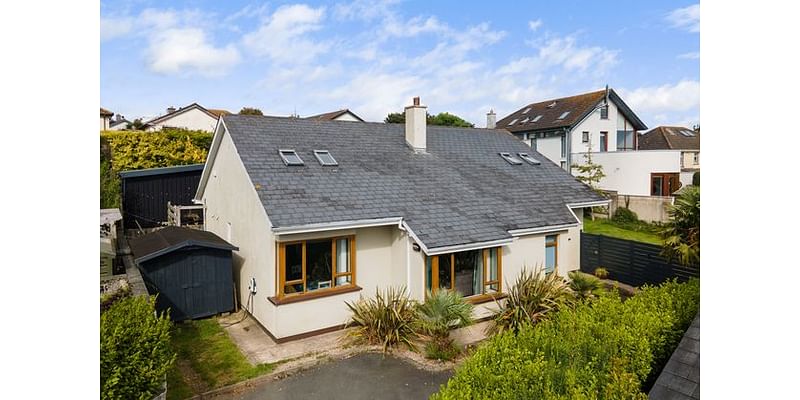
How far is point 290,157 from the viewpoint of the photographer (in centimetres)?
1442

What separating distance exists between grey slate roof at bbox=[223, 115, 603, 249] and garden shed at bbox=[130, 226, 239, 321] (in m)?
2.43

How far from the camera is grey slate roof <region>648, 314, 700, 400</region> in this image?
4.81 meters

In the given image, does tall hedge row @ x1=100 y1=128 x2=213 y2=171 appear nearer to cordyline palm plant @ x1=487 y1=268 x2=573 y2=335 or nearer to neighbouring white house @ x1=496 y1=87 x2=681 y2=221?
cordyline palm plant @ x1=487 y1=268 x2=573 y2=335

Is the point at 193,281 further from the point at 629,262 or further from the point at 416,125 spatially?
the point at 629,262

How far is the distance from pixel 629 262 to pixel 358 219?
10.6m

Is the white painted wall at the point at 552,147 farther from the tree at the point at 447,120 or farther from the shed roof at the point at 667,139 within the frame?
the tree at the point at 447,120

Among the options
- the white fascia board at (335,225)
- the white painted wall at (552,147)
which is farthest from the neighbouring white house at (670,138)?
the white fascia board at (335,225)

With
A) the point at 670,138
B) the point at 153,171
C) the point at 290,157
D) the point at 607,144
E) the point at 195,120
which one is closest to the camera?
the point at 290,157

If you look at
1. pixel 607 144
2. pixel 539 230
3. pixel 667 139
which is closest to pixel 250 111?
pixel 607 144

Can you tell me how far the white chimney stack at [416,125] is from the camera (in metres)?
18.1

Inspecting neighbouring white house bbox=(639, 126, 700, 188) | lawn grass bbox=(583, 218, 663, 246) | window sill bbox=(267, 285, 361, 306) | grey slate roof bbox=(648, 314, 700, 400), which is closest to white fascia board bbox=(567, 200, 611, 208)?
window sill bbox=(267, 285, 361, 306)

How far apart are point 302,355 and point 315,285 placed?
2102 mm

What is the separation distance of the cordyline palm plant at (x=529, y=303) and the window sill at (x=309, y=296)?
3694mm
